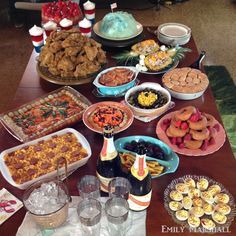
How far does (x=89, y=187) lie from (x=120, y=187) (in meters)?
0.13

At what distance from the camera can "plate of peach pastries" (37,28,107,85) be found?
1889 mm

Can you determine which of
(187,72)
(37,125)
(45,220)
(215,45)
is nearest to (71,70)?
(37,125)

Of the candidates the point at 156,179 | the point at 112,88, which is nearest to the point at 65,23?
the point at 112,88

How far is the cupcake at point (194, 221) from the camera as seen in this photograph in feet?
3.95

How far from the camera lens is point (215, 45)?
3812mm

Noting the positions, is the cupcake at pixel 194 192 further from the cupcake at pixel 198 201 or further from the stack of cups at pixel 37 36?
the stack of cups at pixel 37 36

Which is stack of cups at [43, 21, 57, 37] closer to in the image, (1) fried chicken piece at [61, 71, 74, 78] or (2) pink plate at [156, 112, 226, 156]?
(1) fried chicken piece at [61, 71, 74, 78]

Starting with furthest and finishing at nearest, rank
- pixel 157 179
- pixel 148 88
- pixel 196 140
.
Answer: pixel 148 88
pixel 196 140
pixel 157 179

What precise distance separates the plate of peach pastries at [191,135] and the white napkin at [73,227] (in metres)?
0.39

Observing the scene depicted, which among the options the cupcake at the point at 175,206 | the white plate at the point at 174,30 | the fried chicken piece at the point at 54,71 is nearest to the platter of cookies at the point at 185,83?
the white plate at the point at 174,30

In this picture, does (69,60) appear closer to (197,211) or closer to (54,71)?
(54,71)

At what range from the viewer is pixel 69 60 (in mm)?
1895

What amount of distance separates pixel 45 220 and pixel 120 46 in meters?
1.34

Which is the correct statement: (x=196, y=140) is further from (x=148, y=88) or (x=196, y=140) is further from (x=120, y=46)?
(x=120, y=46)
